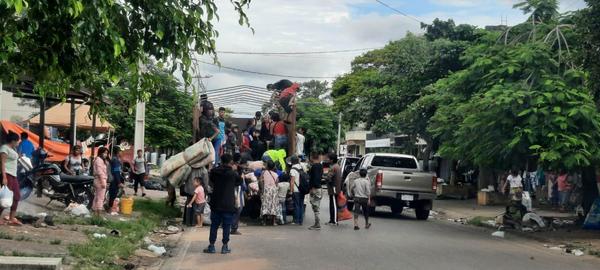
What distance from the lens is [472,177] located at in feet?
114

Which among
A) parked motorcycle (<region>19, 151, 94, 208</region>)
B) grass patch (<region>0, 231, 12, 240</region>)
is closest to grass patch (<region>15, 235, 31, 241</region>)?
grass patch (<region>0, 231, 12, 240</region>)

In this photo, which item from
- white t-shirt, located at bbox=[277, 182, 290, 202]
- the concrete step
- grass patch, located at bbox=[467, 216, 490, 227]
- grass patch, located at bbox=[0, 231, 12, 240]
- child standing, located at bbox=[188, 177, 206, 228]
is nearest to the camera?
the concrete step

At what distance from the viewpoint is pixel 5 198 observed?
38.8 feet

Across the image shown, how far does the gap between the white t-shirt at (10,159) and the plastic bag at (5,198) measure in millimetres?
450

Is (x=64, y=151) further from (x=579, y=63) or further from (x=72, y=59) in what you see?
(x=72, y=59)

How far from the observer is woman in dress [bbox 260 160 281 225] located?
17266 millimetres

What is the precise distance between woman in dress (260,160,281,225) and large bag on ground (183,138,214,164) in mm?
1465

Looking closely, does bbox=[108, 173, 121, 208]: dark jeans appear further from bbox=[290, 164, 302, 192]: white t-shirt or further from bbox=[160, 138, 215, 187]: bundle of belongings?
bbox=[290, 164, 302, 192]: white t-shirt

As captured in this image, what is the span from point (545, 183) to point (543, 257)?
1725cm

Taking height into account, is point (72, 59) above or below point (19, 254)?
above

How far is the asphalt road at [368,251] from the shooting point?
11.2 m

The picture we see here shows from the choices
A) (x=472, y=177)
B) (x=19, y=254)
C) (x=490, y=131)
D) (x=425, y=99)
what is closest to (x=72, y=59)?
(x=19, y=254)

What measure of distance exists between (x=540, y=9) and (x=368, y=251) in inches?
396

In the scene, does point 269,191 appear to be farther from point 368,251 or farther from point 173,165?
point 368,251
